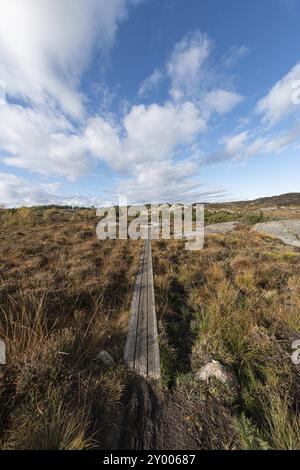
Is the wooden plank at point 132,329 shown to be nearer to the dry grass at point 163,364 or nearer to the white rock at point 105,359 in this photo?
the dry grass at point 163,364

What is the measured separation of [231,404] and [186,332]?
1800mm

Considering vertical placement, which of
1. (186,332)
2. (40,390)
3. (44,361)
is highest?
(44,361)

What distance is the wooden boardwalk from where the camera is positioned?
3.22m

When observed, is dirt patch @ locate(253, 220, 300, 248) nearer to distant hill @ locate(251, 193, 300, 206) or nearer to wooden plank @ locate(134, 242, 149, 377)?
wooden plank @ locate(134, 242, 149, 377)

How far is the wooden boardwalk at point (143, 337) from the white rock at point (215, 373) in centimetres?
66

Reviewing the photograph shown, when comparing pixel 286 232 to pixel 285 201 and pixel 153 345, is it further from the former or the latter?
pixel 285 201

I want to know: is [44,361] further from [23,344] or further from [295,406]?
[295,406]

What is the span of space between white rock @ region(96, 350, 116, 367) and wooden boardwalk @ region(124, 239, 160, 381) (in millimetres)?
263

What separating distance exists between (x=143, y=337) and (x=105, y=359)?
1006 millimetres

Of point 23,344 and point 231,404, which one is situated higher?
point 23,344

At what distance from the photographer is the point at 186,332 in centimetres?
436

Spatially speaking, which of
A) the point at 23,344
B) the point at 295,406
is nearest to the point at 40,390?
the point at 23,344
